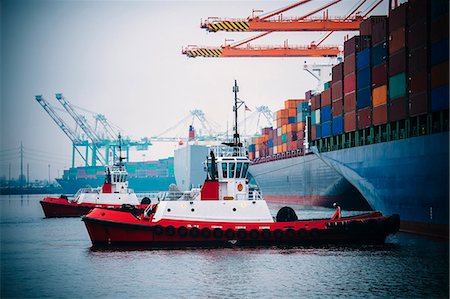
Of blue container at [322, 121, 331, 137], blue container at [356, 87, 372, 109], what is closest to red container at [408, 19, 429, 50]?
blue container at [356, 87, 372, 109]

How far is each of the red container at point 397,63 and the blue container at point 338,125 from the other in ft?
36.6

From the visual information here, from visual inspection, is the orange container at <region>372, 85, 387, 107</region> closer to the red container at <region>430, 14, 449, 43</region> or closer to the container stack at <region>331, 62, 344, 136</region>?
the red container at <region>430, 14, 449, 43</region>

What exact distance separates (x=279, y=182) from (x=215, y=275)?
62.8 metres

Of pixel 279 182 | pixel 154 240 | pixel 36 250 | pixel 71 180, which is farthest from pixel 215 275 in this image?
pixel 71 180

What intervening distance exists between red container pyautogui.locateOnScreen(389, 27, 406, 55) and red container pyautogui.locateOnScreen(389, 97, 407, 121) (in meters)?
3.48

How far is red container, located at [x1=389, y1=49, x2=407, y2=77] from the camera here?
42375mm

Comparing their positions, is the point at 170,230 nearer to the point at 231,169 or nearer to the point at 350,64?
the point at 231,169

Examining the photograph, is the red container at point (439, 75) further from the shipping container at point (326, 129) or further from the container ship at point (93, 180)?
the container ship at point (93, 180)

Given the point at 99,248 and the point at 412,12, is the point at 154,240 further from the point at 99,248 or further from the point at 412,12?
the point at 412,12

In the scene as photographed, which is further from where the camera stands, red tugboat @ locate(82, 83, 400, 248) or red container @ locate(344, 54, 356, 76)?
red container @ locate(344, 54, 356, 76)

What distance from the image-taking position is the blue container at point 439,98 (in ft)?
123

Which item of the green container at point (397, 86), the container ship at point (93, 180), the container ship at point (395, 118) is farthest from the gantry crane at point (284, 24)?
the container ship at point (93, 180)

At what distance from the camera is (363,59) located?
49.6m

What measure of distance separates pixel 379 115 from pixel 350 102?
240 inches
